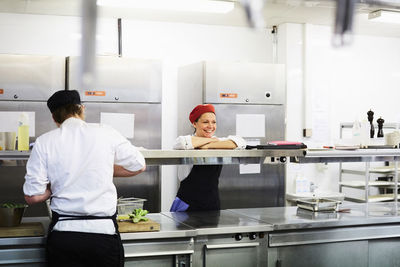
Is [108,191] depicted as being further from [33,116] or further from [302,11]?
[302,11]

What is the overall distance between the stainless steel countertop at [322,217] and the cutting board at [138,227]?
2.59 feet

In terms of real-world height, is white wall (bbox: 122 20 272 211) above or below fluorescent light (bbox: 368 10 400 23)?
below

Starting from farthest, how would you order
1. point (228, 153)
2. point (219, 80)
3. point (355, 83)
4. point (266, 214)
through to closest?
point (355, 83) → point (219, 80) → point (266, 214) → point (228, 153)

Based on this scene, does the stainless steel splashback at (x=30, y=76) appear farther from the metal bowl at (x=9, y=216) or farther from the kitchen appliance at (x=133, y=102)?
the metal bowl at (x=9, y=216)

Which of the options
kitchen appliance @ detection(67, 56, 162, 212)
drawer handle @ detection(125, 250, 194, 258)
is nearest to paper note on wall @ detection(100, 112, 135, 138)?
kitchen appliance @ detection(67, 56, 162, 212)

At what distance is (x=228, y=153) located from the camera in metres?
3.36

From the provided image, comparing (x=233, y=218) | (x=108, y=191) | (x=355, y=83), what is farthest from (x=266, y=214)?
(x=355, y=83)

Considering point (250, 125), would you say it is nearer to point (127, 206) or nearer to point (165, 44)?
point (165, 44)

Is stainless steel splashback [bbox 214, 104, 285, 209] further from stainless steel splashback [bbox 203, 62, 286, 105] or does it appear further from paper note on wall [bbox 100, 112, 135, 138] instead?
paper note on wall [bbox 100, 112, 135, 138]

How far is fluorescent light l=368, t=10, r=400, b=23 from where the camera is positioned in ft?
17.0

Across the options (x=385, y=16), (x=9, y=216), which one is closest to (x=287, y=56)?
(x=385, y=16)

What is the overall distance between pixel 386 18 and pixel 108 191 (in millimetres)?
3951

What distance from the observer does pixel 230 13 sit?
538 cm

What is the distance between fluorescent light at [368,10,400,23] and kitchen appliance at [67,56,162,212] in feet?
7.37
